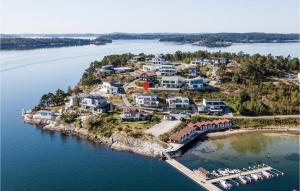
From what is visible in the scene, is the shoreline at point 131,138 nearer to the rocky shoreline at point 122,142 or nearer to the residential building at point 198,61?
the rocky shoreline at point 122,142

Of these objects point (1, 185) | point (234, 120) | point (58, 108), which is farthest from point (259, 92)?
point (1, 185)

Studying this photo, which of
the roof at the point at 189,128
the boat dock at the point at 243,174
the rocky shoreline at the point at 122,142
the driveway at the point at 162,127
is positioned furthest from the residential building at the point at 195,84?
the boat dock at the point at 243,174

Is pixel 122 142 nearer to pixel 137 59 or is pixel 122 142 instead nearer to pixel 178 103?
pixel 178 103

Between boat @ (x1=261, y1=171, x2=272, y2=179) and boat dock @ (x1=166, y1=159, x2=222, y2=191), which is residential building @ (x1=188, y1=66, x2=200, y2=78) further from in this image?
boat @ (x1=261, y1=171, x2=272, y2=179)

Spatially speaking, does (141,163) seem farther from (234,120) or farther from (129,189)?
(234,120)

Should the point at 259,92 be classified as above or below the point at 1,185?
above

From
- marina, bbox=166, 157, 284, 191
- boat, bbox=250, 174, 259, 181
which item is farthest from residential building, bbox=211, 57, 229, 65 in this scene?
boat, bbox=250, 174, 259, 181
